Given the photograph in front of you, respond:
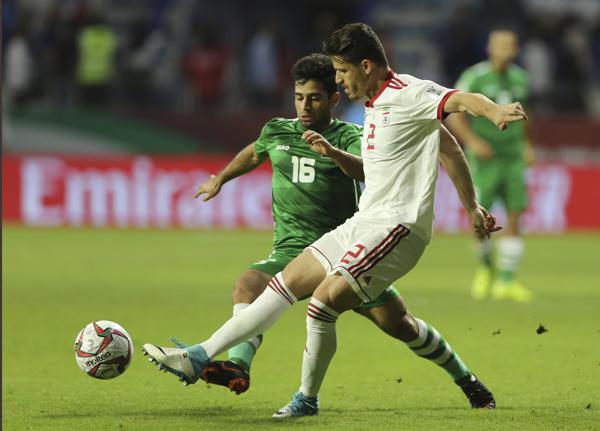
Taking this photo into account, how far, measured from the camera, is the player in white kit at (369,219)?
6.11m

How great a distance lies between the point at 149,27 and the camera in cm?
2347

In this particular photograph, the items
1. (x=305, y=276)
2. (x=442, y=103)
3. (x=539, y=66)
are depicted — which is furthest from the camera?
(x=539, y=66)

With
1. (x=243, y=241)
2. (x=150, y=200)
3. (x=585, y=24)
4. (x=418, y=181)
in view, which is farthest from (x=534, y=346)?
(x=585, y=24)

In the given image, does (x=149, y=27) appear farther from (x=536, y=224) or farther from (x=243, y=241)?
(x=536, y=224)

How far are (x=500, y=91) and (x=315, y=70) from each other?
5.93 meters

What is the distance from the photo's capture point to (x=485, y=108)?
18.4 feet

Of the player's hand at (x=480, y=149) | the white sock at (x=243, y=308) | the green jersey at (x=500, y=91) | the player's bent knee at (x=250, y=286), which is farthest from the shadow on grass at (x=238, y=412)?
the green jersey at (x=500, y=91)

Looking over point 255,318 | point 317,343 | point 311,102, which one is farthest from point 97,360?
point 311,102

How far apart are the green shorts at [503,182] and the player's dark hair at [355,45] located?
621 cm

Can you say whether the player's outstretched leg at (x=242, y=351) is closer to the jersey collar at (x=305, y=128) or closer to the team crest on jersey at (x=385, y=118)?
the jersey collar at (x=305, y=128)

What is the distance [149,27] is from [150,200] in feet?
14.8

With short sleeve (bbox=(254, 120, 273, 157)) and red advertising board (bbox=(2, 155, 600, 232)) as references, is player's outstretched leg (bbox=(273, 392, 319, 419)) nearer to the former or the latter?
short sleeve (bbox=(254, 120, 273, 157))

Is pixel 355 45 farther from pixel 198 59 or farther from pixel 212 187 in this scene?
pixel 198 59

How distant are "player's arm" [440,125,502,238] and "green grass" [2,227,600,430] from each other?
0.96 metres
